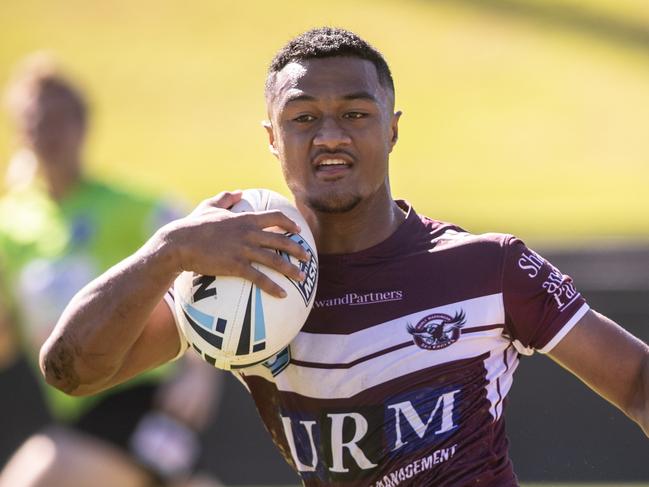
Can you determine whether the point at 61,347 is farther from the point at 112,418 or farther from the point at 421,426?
the point at 112,418

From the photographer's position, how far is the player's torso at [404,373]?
11.6 ft

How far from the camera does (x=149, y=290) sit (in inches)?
134

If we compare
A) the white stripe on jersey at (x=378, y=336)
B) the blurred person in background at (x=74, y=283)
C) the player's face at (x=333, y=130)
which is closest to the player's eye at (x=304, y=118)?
the player's face at (x=333, y=130)

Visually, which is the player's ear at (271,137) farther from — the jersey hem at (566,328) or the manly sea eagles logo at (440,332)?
the jersey hem at (566,328)

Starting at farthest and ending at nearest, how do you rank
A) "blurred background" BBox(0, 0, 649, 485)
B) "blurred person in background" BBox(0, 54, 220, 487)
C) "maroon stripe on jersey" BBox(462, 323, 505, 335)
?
"blurred background" BBox(0, 0, 649, 485) < "blurred person in background" BBox(0, 54, 220, 487) < "maroon stripe on jersey" BBox(462, 323, 505, 335)

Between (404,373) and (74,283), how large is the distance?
333cm

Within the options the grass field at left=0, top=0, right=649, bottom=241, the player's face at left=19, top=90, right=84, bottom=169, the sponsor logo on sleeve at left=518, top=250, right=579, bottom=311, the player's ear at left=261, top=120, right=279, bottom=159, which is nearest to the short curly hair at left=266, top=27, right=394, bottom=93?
the player's ear at left=261, top=120, right=279, bottom=159

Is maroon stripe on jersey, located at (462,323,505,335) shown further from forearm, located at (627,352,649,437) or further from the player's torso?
forearm, located at (627,352,649,437)

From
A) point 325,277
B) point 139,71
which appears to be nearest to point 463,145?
point 139,71

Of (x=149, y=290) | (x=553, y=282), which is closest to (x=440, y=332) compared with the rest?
(x=553, y=282)

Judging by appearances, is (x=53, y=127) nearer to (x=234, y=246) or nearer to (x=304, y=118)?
(x=304, y=118)

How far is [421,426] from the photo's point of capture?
11.6 ft

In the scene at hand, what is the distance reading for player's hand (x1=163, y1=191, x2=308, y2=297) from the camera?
330 cm

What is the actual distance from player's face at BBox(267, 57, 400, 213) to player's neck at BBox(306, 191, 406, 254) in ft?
0.35
